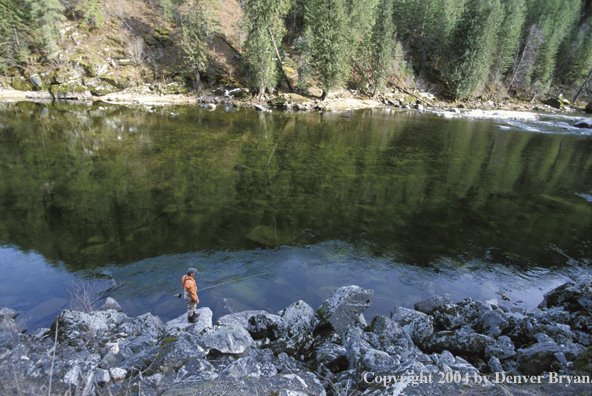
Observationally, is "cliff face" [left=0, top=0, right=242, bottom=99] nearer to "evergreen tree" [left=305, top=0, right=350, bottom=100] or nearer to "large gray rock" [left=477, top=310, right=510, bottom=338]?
"evergreen tree" [left=305, top=0, right=350, bottom=100]

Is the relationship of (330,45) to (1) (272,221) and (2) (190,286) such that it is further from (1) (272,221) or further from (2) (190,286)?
(2) (190,286)

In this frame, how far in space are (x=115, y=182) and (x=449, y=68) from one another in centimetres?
6173

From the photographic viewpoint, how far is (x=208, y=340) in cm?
495

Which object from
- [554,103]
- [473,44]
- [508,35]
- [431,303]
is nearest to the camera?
[431,303]

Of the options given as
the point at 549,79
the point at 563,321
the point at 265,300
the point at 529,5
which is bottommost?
the point at 265,300

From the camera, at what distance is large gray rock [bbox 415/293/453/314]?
7066mm

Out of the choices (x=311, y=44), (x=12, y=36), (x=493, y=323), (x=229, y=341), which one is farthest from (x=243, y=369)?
(x=12, y=36)

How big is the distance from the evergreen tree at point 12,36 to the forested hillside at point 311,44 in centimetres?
14

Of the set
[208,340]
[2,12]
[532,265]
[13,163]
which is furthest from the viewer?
[2,12]

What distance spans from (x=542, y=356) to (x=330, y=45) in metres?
44.5

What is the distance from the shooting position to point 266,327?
6008mm

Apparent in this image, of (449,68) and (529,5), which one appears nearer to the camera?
(449,68)

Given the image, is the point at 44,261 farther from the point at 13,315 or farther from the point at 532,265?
the point at 532,265

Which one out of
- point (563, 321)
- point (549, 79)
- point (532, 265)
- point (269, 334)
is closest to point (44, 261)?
point (269, 334)
